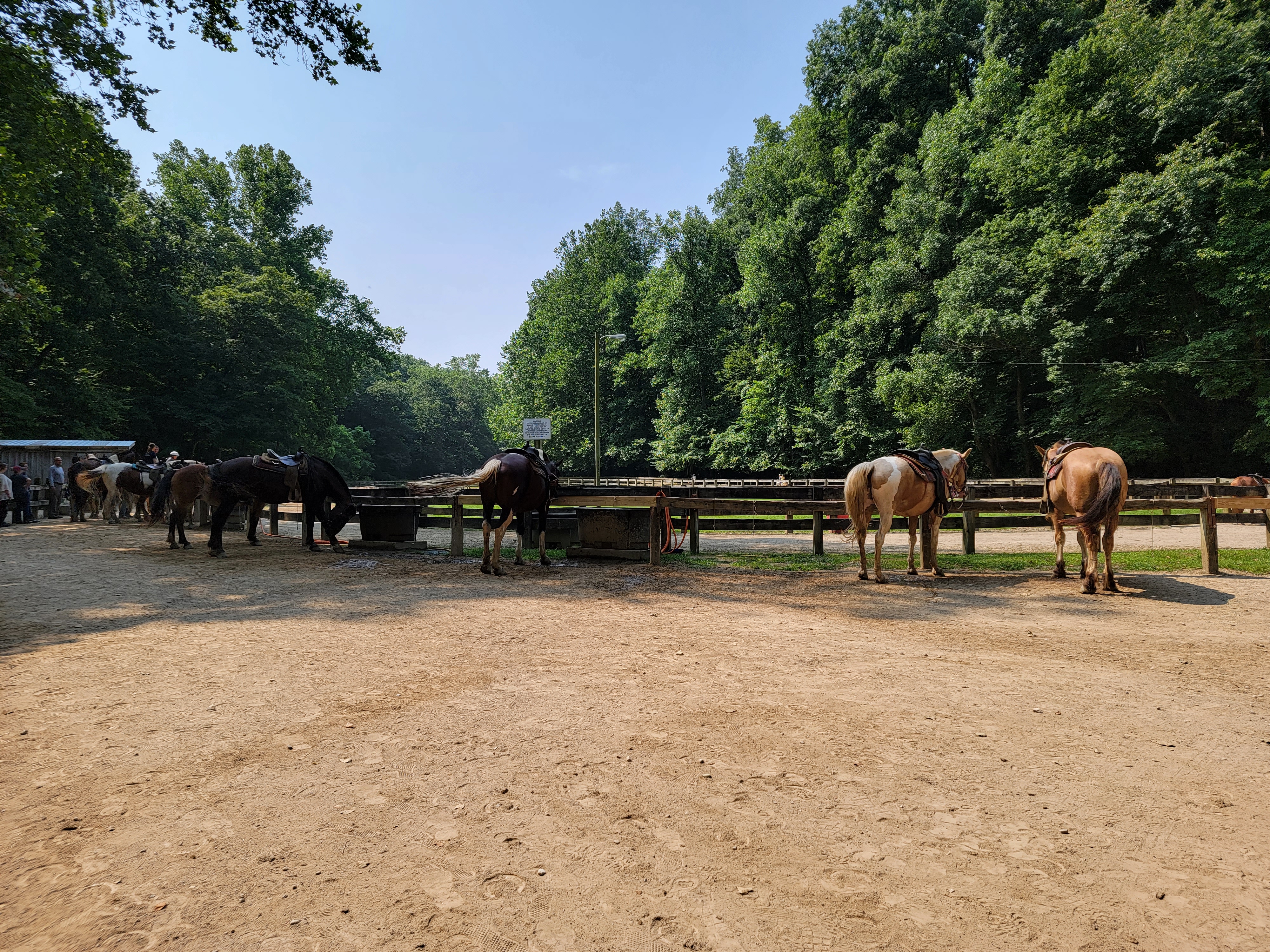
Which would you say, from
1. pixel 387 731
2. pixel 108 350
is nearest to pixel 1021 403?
pixel 387 731

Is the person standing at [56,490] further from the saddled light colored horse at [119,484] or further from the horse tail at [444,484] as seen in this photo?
the horse tail at [444,484]

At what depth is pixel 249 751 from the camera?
332cm

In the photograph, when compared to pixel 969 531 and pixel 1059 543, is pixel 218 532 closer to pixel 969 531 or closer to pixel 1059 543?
pixel 1059 543

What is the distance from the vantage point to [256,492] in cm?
1185

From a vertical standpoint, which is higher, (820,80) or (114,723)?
(820,80)

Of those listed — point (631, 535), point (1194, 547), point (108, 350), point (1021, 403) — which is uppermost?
point (108, 350)

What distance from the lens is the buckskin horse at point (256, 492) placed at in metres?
11.7

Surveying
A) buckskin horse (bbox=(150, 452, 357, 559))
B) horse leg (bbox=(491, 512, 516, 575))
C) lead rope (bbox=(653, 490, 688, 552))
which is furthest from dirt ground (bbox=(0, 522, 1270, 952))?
buckskin horse (bbox=(150, 452, 357, 559))

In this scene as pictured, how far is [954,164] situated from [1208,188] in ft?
28.9

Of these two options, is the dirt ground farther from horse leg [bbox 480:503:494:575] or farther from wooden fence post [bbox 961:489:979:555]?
wooden fence post [bbox 961:489:979:555]

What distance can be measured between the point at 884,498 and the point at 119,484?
20.6m

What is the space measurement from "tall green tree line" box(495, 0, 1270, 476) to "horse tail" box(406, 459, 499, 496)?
20.4 metres

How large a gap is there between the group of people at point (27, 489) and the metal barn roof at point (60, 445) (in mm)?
577

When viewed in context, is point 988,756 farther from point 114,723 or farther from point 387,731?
point 114,723
